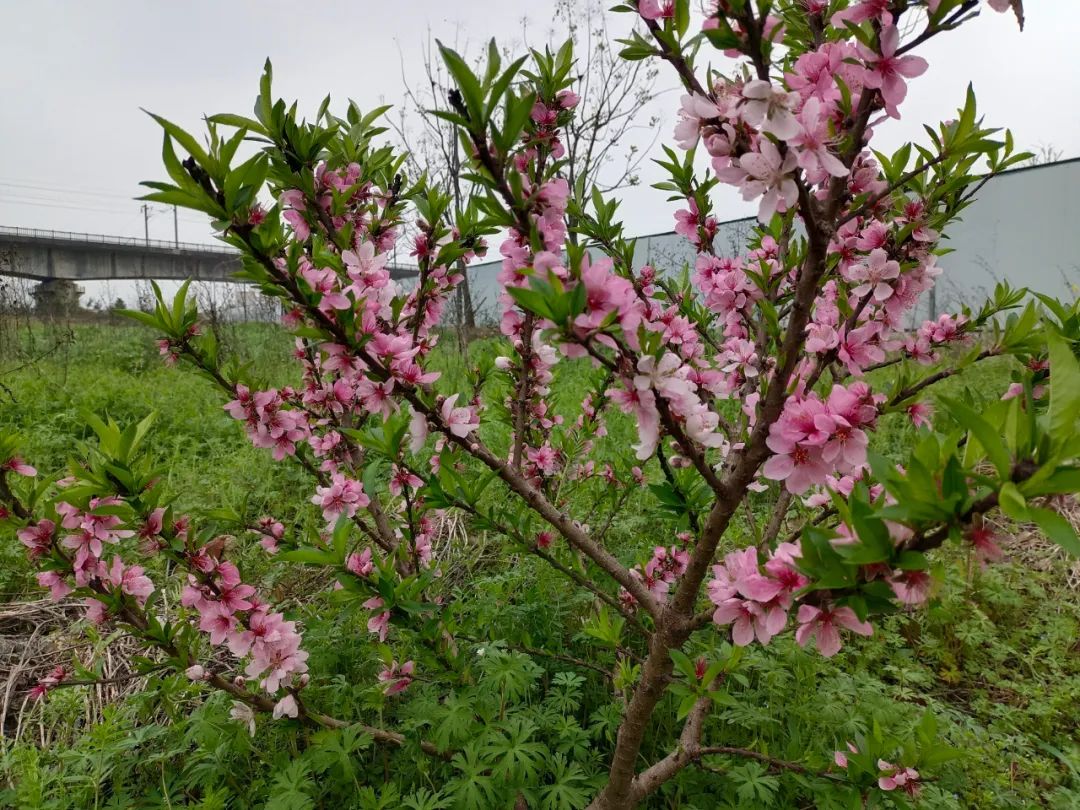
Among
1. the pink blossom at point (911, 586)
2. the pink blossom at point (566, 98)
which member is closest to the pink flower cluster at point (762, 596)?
the pink blossom at point (911, 586)

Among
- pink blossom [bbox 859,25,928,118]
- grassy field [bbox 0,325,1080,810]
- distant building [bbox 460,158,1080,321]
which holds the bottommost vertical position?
grassy field [bbox 0,325,1080,810]

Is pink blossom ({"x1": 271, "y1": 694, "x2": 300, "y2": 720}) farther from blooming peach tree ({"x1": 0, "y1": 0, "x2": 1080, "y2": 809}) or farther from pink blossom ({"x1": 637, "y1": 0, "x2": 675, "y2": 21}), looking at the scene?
pink blossom ({"x1": 637, "y1": 0, "x2": 675, "y2": 21})

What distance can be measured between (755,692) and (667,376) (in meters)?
1.64

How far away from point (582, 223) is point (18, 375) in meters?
7.65

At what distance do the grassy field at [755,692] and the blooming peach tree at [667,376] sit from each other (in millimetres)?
222

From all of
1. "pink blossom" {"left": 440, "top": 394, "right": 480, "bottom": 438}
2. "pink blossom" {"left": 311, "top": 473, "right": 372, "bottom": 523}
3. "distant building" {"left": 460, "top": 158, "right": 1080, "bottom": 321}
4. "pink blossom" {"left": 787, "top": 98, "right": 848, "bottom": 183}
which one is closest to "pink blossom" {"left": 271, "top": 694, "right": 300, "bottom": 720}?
"pink blossom" {"left": 311, "top": 473, "right": 372, "bottom": 523}

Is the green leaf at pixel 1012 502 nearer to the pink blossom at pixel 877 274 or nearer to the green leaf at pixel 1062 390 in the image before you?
the green leaf at pixel 1062 390

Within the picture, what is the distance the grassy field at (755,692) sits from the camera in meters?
1.83

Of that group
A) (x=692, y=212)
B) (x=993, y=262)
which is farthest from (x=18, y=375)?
(x=993, y=262)

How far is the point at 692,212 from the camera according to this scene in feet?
6.20

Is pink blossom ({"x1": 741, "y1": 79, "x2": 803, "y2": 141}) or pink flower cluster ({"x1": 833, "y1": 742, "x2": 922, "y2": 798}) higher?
pink blossom ({"x1": 741, "y1": 79, "x2": 803, "y2": 141})

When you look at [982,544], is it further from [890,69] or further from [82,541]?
[82,541]

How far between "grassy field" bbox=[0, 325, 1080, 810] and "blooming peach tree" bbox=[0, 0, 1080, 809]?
22 cm

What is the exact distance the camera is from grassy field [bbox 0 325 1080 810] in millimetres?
1825
